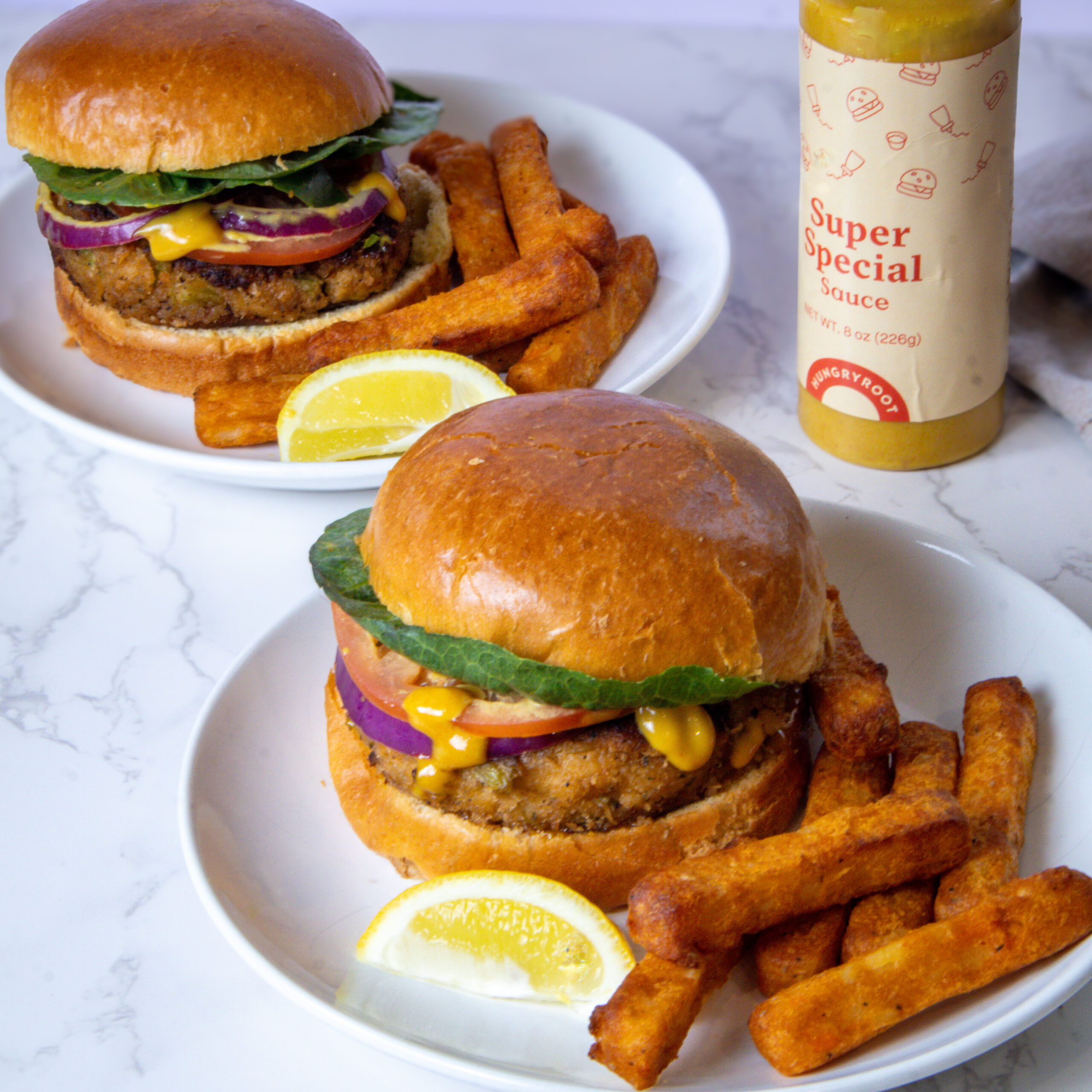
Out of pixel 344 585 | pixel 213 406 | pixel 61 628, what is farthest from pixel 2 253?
pixel 344 585

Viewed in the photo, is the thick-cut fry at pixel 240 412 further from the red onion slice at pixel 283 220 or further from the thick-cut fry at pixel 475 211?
the thick-cut fry at pixel 475 211

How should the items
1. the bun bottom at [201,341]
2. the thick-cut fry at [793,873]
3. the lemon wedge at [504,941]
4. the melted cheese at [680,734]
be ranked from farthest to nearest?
the bun bottom at [201,341] < the melted cheese at [680,734] < the lemon wedge at [504,941] < the thick-cut fry at [793,873]

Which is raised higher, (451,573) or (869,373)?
(451,573)

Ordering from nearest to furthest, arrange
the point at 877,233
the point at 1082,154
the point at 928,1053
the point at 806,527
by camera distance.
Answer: the point at 928,1053 → the point at 806,527 → the point at 877,233 → the point at 1082,154

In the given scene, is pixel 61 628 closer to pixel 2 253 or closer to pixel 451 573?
pixel 451 573

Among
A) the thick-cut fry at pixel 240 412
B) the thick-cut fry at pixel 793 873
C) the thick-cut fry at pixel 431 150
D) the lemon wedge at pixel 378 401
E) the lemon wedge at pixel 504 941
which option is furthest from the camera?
the thick-cut fry at pixel 431 150

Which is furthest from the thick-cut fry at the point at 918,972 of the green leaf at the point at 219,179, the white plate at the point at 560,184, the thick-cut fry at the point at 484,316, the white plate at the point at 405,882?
the green leaf at the point at 219,179

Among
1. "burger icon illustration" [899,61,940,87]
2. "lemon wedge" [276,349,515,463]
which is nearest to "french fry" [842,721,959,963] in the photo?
"burger icon illustration" [899,61,940,87]
